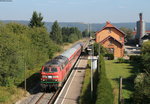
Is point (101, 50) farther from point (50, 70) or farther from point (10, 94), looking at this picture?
point (10, 94)

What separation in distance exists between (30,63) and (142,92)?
69.6 ft

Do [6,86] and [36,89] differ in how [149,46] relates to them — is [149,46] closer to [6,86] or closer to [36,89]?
[36,89]

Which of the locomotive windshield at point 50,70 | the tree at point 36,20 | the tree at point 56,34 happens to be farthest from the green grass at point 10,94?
the tree at point 56,34

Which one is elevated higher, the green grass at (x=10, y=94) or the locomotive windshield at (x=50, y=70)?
the locomotive windshield at (x=50, y=70)

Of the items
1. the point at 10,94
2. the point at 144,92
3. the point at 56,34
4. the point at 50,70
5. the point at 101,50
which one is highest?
the point at 56,34

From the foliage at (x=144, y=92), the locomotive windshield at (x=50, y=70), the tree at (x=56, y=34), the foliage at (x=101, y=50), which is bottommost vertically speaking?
the foliage at (x=144, y=92)

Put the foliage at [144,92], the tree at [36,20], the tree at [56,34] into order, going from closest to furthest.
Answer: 1. the foliage at [144,92]
2. the tree at [36,20]
3. the tree at [56,34]

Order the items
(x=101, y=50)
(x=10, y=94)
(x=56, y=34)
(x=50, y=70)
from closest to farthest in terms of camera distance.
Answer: (x=10, y=94)
(x=50, y=70)
(x=101, y=50)
(x=56, y=34)

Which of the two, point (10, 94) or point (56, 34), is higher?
point (56, 34)

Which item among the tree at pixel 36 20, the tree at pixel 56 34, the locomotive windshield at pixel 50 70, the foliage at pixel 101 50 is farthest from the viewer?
the tree at pixel 56 34

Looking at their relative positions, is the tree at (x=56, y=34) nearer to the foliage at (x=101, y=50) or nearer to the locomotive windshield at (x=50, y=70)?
the foliage at (x=101, y=50)

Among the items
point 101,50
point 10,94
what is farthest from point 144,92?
point 101,50

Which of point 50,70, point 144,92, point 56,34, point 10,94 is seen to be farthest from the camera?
point 56,34

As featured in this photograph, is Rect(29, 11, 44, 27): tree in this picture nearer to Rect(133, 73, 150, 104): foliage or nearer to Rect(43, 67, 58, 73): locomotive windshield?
Rect(43, 67, 58, 73): locomotive windshield
